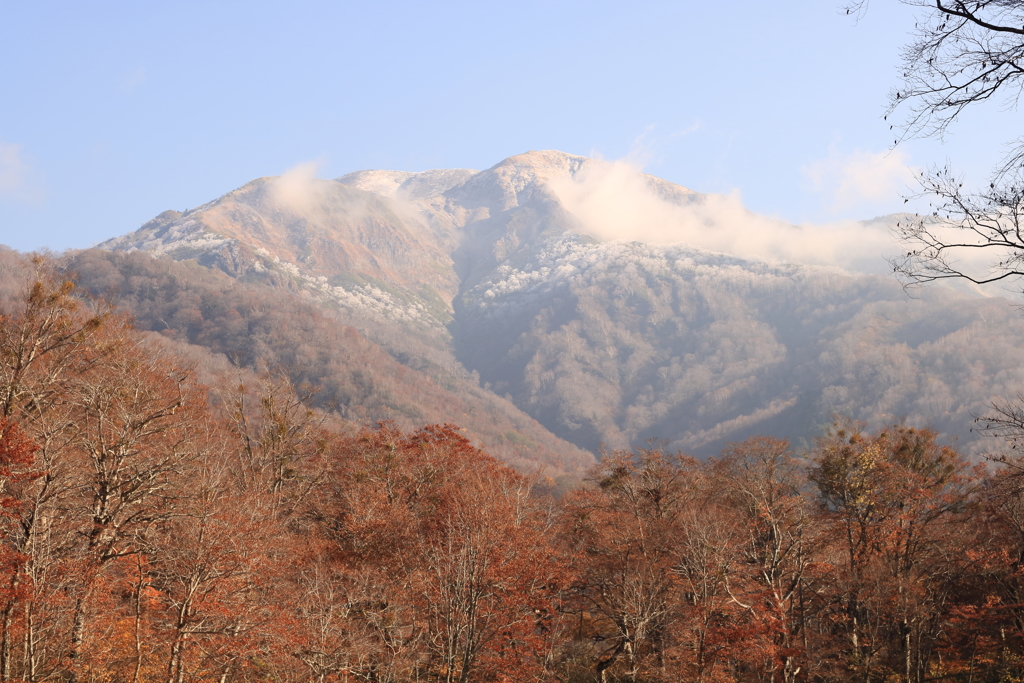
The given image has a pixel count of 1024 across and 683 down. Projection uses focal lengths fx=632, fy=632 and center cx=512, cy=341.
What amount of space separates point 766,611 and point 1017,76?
87.4 ft

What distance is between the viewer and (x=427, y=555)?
85.5 feet

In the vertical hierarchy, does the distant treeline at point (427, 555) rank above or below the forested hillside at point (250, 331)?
below

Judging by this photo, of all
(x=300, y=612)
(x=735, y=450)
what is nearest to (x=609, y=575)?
(x=735, y=450)

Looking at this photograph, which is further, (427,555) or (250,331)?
(250,331)

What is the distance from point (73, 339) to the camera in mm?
30719

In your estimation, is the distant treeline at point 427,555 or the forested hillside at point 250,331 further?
the forested hillside at point 250,331

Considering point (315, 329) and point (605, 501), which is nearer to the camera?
point (605, 501)

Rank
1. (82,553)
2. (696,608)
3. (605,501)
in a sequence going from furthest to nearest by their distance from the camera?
(605,501)
(696,608)
(82,553)

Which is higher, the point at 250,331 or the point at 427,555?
the point at 250,331

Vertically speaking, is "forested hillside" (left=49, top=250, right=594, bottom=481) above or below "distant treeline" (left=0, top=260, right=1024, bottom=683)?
above

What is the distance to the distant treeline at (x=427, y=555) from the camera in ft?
68.3

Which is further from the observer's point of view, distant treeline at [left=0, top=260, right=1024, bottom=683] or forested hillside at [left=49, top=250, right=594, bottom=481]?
forested hillside at [left=49, top=250, right=594, bottom=481]

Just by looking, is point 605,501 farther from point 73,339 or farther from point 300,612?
point 73,339

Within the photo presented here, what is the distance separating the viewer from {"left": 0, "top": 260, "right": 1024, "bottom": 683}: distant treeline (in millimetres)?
20828
